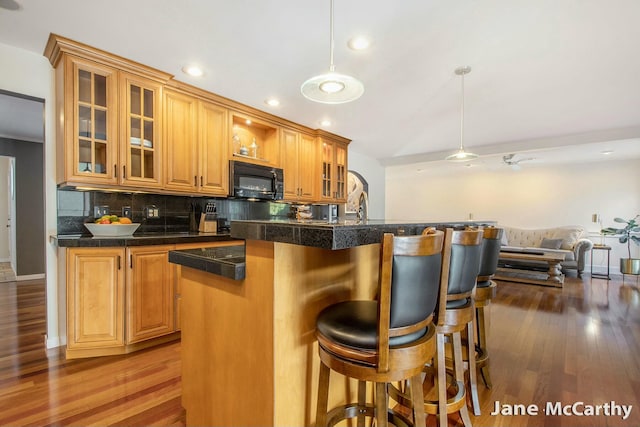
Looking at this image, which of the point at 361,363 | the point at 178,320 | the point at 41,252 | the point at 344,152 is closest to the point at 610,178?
the point at 344,152

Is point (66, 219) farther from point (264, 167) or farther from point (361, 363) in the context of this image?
point (361, 363)

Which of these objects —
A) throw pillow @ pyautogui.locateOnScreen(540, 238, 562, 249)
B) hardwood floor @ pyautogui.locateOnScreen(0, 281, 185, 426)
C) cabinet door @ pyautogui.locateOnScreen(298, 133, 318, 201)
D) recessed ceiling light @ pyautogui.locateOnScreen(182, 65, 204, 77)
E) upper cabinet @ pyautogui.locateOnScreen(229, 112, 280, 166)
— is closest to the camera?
hardwood floor @ pyautogui.locateOnScreen(0, 281, 185, 426)

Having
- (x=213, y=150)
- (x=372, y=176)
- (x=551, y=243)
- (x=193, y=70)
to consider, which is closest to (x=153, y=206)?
(x=213, y=150)

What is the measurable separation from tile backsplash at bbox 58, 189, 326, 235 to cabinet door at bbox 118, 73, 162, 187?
404 mm

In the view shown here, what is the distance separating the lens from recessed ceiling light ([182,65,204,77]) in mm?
2678

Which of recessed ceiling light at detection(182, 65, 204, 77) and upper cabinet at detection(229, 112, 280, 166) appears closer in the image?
recessed ceiling light at detection(182, 65, 204, 77)

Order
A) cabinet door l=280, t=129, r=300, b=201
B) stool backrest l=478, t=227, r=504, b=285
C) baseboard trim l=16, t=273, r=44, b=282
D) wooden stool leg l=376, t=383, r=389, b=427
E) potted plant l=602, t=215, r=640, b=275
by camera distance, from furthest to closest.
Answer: potted plant l=602, t=215, r=640, b=275 → baseboard trim l=16, t=273, r=44, b=282 → cabinet door l=280, t=129, r=300, b=201 → stool backrest l=478, t=227, r=504, b=285 → wooden stool leg l=376, t=383, r=389, b=427

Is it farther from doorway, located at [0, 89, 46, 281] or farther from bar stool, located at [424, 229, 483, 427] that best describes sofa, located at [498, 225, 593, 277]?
doorway, located at [0, 89, 46, 281]

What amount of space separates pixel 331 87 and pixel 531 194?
24.4ft

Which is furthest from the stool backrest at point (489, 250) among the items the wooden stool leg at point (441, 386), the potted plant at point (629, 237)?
the potted plant at point (629, 237)

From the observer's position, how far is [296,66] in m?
2.83

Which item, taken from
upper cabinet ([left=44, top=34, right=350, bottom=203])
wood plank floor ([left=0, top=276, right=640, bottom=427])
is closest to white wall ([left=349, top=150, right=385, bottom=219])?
upper cabinet ([left=44, top=34, right=350, bottom=203])

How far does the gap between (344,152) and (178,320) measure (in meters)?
3.60

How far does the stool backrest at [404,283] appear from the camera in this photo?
2.91 ft
